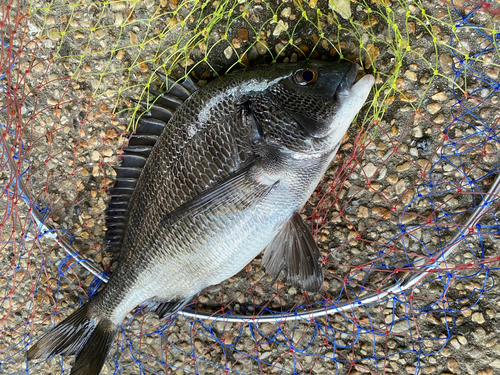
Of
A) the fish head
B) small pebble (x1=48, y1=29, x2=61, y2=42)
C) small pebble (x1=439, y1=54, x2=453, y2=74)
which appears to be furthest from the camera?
small pebble (x1=48, y1=29, x2=61, y2=42)

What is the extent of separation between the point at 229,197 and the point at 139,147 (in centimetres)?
60

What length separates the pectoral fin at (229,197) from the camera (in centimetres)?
152

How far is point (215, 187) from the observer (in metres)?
1.53

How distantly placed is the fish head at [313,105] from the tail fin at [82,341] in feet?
4.60

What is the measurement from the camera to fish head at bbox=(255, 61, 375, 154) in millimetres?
1521

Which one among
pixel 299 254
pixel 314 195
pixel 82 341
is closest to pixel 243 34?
pixel 314 195

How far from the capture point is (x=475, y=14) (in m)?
1.69

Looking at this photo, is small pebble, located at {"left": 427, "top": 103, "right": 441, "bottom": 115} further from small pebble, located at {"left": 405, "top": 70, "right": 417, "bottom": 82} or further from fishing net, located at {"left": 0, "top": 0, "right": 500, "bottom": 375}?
small pebble, located at {"left": 405, "top": 70, "right": 417, "bottom": 82}

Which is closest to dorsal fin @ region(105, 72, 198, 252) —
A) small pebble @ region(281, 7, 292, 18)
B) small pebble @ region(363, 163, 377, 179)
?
small pebble @ region(281, 7, 292, 18)

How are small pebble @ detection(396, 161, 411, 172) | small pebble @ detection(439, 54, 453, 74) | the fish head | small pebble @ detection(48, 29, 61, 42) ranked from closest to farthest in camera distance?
the fish head, small pebble @ detection(439, 54, 453, 74), small pebble @ detection(396, 161, 411, 172), small pebble @ detection(48, 29, 61, 42)

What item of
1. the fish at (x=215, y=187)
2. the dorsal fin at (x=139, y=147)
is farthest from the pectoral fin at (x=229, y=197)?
the dorsal fin at (x=139, y=147)

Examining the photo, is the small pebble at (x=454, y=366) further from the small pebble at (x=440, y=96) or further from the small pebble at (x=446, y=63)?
the small pebble at (x=446, y=63)

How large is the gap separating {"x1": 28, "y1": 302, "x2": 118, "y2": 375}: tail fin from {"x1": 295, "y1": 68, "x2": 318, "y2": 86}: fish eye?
5.36 ft

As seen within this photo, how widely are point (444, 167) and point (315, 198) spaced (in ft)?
2.33
